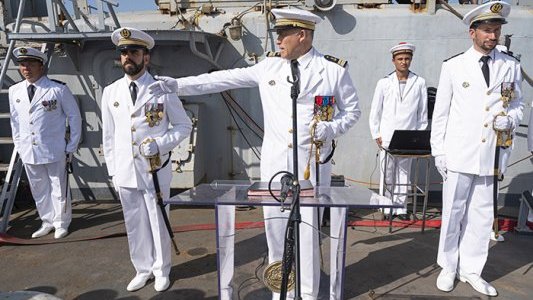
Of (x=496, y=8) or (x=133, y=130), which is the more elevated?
(x=496, y=8)

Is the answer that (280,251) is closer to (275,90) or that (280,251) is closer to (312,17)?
(275,90)

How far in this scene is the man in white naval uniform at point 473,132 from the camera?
2926mm

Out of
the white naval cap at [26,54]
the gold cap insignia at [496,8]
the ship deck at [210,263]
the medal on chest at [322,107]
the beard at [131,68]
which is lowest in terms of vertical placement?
the ship deck at [210,263]

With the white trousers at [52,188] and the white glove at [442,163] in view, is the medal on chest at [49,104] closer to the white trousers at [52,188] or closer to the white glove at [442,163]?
the white trousers at [52,188]

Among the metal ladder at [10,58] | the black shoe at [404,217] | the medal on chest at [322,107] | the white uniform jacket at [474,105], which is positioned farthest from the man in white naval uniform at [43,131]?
the black shoe at [404,217]

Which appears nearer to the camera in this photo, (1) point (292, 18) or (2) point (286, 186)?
(2) point (286, 186)

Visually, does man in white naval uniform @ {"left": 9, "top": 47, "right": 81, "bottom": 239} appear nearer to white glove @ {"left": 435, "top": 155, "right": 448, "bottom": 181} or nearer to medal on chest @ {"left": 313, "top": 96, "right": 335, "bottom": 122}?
medal on chest @ {"left": 313, "top": 96, "right": 335, "bottom": 122}

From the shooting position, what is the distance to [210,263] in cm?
378

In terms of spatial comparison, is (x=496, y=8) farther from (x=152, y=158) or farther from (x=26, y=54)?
(x=26, y=54)

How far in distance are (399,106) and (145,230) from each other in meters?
3.34

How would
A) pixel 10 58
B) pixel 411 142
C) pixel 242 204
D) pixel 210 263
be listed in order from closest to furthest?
pixel 242 204 < pixel 210 263 < pixel 411 142 < pixel 10 58

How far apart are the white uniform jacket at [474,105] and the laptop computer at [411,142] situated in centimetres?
103

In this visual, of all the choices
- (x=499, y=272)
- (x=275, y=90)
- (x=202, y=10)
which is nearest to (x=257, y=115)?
(x=202, y=10)

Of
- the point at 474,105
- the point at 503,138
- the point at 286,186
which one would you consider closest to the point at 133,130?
the point at 286,186
